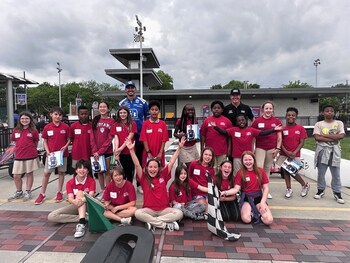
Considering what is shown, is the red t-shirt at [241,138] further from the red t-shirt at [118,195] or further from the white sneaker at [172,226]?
the red t-shirt at [118,195]

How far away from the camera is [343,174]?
648 cm

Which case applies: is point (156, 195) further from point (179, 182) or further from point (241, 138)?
point (241, 138)

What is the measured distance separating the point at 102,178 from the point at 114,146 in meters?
0.87

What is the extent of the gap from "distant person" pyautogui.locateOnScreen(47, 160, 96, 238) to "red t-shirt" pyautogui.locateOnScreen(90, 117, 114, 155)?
534mm

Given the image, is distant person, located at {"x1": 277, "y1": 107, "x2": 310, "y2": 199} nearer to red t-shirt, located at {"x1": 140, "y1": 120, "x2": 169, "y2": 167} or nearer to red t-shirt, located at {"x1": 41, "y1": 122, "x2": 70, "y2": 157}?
red t-shirt, located at {"x1": 140, "y1": 120, "x2": 169, "y2": 167}

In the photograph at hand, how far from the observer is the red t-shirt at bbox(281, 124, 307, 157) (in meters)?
5.30

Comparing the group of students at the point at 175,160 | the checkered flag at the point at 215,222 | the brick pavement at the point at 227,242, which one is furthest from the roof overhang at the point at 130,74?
the checkered flag at the point at 215,222

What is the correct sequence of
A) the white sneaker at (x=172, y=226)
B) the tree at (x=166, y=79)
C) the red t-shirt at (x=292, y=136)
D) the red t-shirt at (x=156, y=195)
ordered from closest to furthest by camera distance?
the white sneaker at (x=172, y=226), the red t-shirt at (x=156, y=195), the red t-shirt at (x=292, y=136), the tree at (x=166, y=79)

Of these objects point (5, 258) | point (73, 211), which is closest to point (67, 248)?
point (5, 258)

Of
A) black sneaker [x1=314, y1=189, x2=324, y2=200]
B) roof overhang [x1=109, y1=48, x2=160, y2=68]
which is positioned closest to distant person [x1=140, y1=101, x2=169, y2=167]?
black sneaker [x1=314, y1=189, x2=324, y2=200]

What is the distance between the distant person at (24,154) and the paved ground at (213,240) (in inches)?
20.8

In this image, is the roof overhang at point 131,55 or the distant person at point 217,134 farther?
the roof overhang at point 131,55

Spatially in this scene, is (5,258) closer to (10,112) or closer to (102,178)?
(102,178)

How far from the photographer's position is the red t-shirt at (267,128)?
5.11 meters
